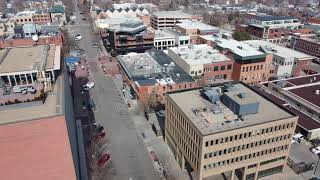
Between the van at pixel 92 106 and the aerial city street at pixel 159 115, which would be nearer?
the aerial city street at pixel 159 115

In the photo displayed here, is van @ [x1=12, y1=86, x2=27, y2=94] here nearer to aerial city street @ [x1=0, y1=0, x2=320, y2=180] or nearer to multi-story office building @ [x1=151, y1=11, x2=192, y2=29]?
aerial city street @ [x1=0, y1=0, x2=320, y2=180]

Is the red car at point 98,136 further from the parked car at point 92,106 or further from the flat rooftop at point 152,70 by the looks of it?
the flat rooftop at point 152,70

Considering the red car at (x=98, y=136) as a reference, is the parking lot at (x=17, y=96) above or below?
above

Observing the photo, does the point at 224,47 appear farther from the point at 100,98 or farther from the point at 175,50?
the point at 100,98

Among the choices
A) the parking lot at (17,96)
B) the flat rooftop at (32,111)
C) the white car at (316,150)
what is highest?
the parking lot at (17,96)

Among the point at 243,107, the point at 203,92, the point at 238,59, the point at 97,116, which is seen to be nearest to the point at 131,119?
the point at 97,116

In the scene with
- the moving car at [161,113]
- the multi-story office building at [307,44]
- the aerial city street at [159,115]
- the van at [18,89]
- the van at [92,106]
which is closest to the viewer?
the aerial city street at [159,115]

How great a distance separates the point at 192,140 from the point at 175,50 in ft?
165

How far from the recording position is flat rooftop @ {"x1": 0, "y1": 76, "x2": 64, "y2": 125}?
1297 inches

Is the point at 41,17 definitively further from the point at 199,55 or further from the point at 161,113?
the point at 161,113

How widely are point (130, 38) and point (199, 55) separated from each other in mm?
31665

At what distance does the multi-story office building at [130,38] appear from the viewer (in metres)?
107

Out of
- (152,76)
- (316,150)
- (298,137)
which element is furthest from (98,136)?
(316,150)

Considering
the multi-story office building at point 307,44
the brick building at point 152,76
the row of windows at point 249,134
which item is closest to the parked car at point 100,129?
the brick building at point 152,76
